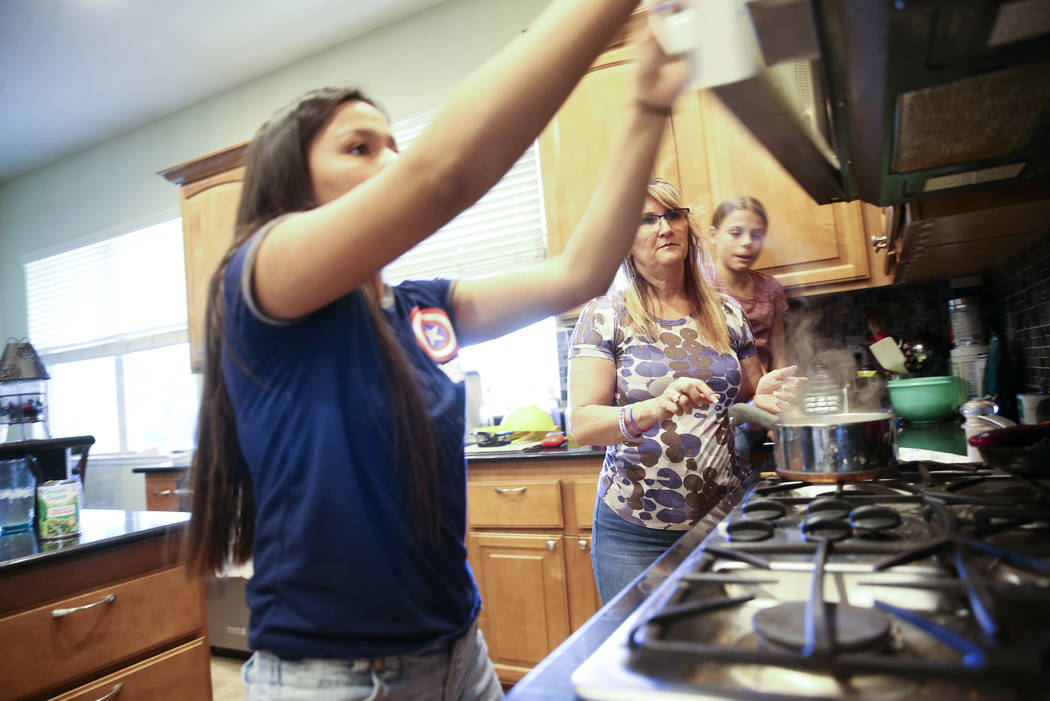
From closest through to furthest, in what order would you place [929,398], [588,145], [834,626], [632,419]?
1. [834,626]
2. [632,419]
3. [929,398]
4. [588,145]

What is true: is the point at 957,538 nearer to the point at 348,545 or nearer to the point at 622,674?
the point at 622,674

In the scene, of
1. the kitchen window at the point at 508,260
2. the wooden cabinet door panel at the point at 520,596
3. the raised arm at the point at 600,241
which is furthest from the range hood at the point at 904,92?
the kitchen window at the point at 508,260

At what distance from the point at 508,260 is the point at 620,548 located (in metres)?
1.99

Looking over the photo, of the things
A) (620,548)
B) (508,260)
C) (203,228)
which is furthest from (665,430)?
(203,228)

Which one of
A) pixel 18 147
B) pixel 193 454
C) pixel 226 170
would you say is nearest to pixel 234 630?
pixel 226 170

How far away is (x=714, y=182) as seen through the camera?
96.2 inches

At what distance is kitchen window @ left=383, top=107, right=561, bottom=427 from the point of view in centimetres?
313

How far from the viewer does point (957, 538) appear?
2.05 ft

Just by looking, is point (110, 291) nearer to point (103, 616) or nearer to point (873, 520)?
point (103, 616)

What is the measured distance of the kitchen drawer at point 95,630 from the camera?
4.54 ft

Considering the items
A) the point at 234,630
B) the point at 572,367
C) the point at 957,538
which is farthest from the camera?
the point at 234,630

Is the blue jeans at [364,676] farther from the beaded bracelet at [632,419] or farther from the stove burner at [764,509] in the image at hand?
the beaded bracelet at [632,419]

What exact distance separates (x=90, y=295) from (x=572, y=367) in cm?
428

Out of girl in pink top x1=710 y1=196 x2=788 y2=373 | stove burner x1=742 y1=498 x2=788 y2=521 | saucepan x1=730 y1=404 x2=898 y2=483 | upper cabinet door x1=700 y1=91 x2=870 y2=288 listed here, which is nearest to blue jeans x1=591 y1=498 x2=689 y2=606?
saucepan x1=730 y1=404 x2=898 y2=483
